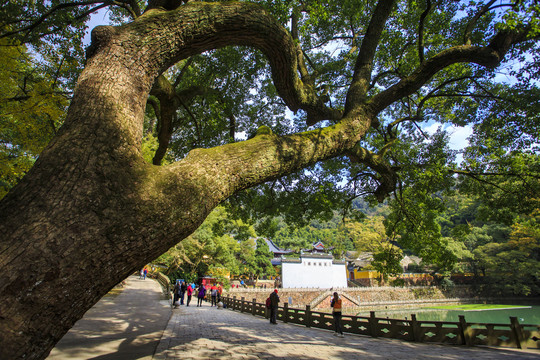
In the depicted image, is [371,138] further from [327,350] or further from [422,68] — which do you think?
[327,350]

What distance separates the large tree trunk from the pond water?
28853 mm

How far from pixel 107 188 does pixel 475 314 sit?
35.7 meters

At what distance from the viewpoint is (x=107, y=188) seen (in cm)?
170

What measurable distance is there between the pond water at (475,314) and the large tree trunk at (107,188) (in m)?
28.9

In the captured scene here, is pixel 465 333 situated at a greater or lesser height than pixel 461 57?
lesser

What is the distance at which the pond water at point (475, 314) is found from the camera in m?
24.0

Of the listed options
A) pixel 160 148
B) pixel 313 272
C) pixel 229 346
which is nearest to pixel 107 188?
pixel 160 148

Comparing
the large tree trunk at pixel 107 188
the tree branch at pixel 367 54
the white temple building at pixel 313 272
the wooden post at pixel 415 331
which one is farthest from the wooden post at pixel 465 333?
the white temple building at pixel 313 272

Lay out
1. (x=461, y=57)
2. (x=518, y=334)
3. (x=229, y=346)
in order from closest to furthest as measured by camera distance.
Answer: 1. (x=461, y=57)
2. (x=229, y=346)
3. (x=518, y=334)

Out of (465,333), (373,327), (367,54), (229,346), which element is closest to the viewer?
(367,54)

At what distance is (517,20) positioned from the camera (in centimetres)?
398

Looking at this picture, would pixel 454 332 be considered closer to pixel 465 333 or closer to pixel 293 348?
pixel 465 333

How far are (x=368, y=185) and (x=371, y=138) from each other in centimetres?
173

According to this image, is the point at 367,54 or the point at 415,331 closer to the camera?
the point at 367,54
